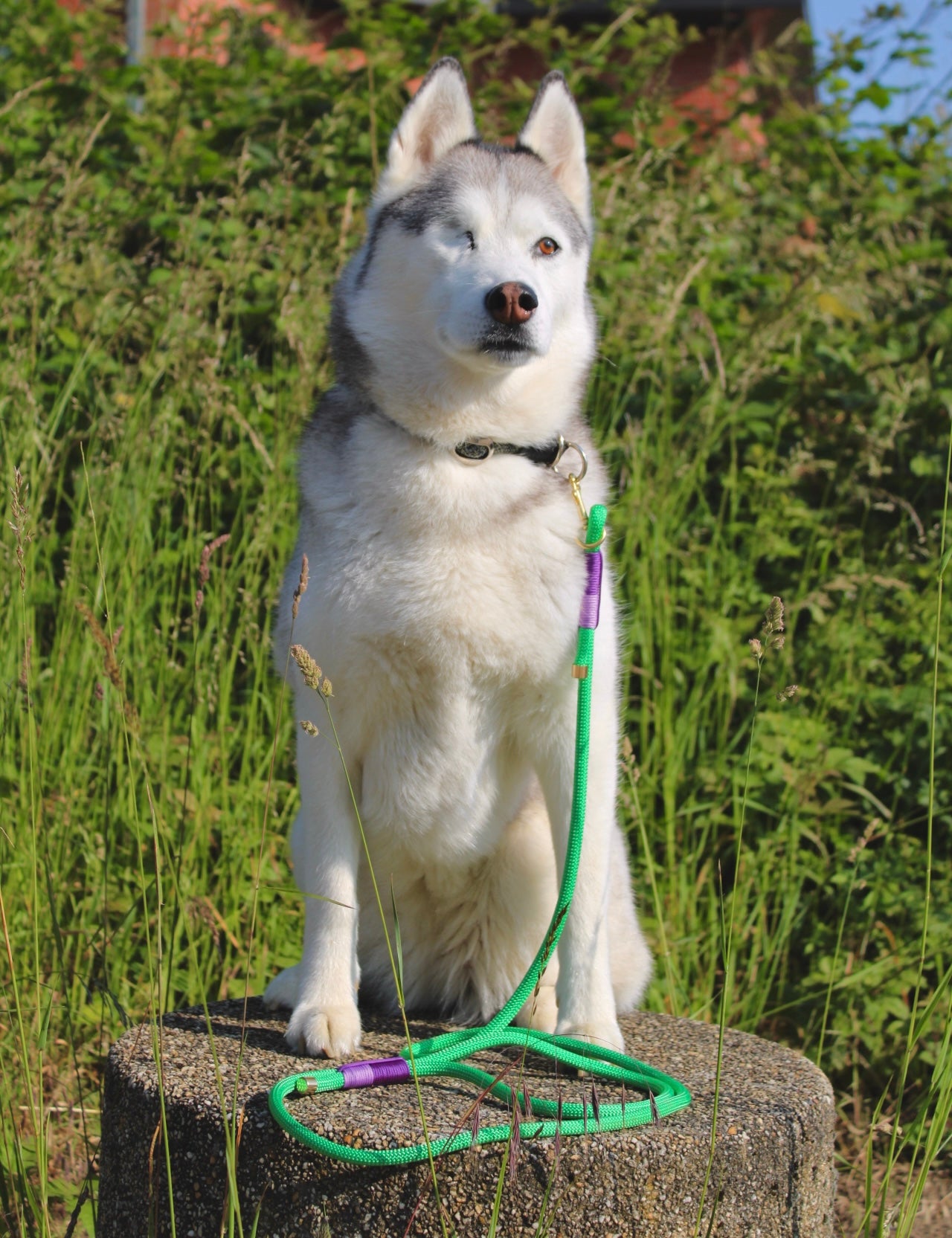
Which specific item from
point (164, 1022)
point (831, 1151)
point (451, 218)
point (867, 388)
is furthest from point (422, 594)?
point (867, 388)

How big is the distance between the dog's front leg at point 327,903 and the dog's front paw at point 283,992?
0.07m

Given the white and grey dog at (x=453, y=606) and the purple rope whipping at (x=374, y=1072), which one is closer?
the purple rope whipping at (x=374, y=1072)

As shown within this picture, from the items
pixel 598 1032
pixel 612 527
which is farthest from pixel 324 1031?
pixel 612 527

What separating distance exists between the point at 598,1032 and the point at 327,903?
19.7 inches

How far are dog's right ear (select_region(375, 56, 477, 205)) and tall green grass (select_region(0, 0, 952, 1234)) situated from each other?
0.86 metres

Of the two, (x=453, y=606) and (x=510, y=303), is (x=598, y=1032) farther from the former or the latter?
(x=510, y=303)

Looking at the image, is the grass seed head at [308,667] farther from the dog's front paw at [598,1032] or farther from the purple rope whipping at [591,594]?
the dog's front paw at [598,1032]

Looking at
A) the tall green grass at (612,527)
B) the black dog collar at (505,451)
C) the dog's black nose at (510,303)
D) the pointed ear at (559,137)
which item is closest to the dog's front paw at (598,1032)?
the tall green grass at (612,527)

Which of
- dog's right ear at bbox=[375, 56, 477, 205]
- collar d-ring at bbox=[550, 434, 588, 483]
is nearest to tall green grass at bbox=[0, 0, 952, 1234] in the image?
collar d-ring at bbox=[550, 434, 588, 483]

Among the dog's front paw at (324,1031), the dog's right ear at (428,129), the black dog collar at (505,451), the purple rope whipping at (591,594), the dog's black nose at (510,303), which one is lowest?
the dog's front paw at (324,1031)

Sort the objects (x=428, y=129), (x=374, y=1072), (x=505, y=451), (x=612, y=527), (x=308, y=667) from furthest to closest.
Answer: (x=612, y=527) < (x=428, y=129) < (x=505, y=451) < (x=374, y=1072) < (x=308, y=667)

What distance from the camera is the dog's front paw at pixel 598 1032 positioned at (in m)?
1.95

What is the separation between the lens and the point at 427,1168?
1.57 metres

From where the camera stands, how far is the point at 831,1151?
6.18 feet
